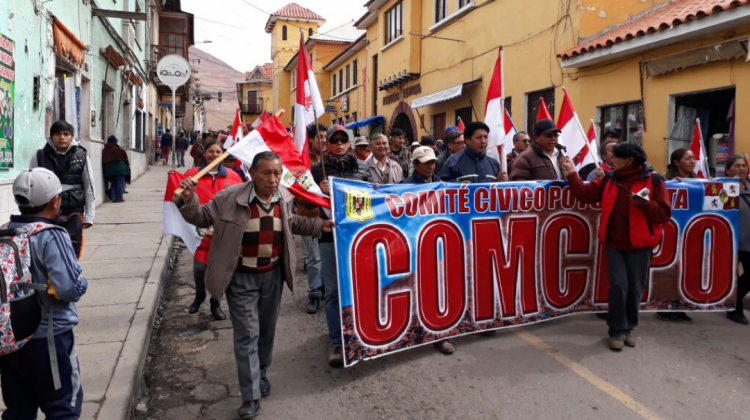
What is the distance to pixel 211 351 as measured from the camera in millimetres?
4625

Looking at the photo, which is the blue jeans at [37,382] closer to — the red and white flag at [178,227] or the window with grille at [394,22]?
the red and white flag at [178,227]

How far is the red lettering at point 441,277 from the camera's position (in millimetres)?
4422

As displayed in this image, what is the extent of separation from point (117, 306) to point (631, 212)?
486 cm

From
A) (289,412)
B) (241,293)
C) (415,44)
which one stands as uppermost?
(415,44)

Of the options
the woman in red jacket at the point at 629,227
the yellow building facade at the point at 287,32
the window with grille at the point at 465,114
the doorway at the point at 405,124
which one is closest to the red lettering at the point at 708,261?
the woman in red jacket at the point at 629,227

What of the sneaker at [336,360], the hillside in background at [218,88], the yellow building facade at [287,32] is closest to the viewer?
the sneaker at [336,360]

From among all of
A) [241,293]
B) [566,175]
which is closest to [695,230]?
[566,175]

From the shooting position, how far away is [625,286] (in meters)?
4.67

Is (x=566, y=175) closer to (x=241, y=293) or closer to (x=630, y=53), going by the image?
(x=241, y=293)

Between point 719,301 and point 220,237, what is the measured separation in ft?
16.1

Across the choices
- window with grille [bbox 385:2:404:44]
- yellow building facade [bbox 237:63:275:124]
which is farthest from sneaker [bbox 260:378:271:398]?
yellow building facade [bbox 237:63:275:124]

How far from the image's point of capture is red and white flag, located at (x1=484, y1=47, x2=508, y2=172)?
5.36 meters

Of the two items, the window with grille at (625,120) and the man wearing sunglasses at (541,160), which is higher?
the window with grille at (625,120)

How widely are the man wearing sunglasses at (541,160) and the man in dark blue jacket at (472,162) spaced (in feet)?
1.08
